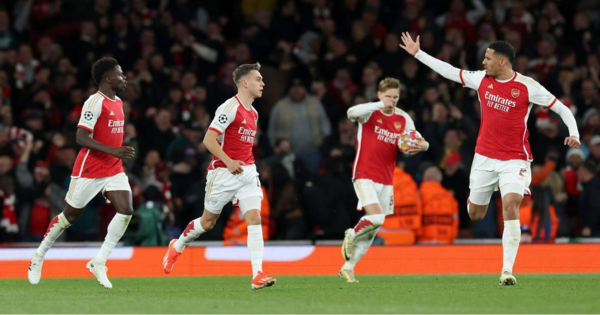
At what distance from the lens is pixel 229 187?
1084cm

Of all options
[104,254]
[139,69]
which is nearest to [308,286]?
[104,254]

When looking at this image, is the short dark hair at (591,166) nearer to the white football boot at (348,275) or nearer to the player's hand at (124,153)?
the white football boot at (348,275)

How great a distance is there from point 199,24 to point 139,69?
2.54 m

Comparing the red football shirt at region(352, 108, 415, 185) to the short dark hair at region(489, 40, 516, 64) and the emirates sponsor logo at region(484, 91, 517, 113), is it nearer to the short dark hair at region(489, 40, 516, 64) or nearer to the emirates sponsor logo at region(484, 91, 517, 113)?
the emirates sponsor logo at region(484, 91, 517, 113)

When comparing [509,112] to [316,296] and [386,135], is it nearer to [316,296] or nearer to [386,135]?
[386,135]

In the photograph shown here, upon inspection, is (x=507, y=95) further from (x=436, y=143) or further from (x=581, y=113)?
(x=581, y=113)

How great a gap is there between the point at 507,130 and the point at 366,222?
6.43ft

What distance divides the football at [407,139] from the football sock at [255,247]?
7.09 ft

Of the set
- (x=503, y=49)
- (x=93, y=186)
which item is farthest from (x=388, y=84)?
(x=93, y=186)

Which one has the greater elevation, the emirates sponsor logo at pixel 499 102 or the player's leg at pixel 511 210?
the emirates sponsor logo at pixel 499 102

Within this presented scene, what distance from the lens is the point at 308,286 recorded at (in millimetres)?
11172

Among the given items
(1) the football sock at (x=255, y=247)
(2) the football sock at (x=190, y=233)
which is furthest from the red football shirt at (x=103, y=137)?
(1) the football sock at (x=255, y=247)

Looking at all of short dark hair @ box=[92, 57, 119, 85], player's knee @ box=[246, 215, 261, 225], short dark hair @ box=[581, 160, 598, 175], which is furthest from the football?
short dark hair @ box=[581, 160, 598, 175]

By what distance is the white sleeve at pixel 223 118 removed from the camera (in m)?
10.5
